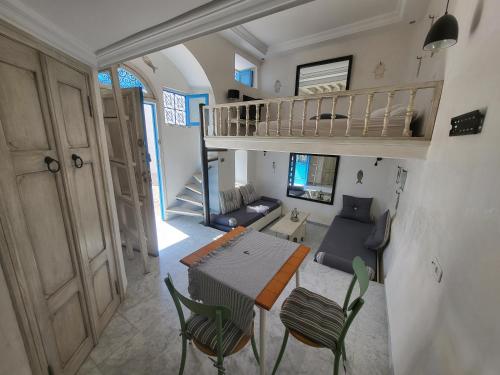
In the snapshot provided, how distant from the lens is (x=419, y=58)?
2873 mm

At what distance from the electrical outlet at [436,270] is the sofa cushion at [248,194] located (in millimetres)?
3900

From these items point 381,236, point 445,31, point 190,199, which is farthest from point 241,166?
point 445,31

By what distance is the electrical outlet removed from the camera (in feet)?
4.01

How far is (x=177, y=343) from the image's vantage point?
179 centimetres

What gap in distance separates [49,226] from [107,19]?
1264mm

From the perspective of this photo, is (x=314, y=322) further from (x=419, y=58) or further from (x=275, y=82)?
(x=275, y=82)

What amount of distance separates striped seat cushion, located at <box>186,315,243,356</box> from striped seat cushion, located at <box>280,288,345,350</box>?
1.25 ft

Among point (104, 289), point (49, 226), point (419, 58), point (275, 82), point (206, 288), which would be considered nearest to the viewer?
point (49, 226)

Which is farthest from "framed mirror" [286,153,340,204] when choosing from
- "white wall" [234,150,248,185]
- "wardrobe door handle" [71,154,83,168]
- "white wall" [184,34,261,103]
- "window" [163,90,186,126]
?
"wardrobe door handle" [71,154,83,168]

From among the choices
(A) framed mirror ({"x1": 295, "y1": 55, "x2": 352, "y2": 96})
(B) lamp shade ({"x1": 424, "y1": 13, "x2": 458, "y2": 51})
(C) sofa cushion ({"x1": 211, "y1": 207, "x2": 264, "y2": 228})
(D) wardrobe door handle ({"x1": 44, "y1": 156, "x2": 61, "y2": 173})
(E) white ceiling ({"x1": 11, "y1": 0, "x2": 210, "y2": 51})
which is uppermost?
(A) framed mirror ({"x1": 295, "y1": 55, "x2": 352, "y2": 96})

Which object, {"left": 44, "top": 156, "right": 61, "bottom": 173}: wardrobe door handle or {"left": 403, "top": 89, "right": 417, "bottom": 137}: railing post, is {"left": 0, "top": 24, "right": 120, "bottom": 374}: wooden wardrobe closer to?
{"left": 44, "top": 156, "right": 61, "bottom": 173}: wardrobe door handle

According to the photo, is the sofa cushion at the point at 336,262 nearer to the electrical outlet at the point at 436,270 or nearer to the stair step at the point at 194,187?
the electrical outlet at the point at 436,270

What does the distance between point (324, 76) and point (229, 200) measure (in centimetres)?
360

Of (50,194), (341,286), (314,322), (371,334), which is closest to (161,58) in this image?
(50,194)
